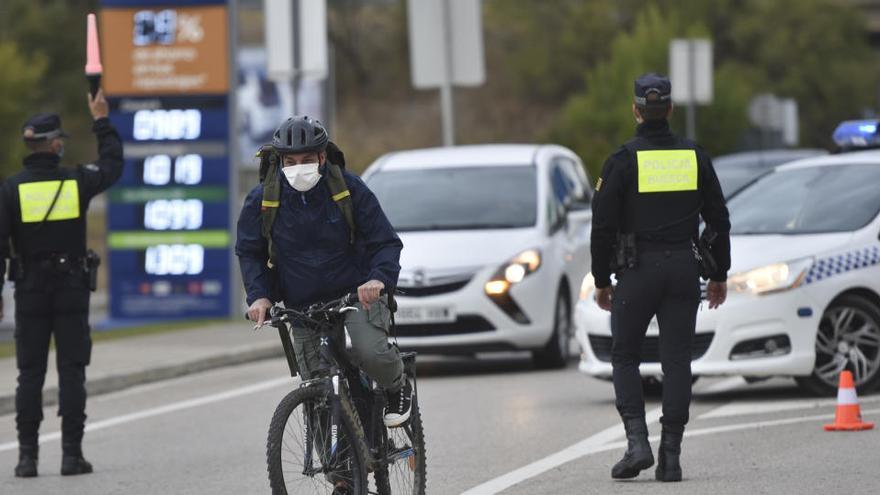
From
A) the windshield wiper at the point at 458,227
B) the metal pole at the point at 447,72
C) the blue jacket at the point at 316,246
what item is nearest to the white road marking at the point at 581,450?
the blue jacket at the point at 316,246

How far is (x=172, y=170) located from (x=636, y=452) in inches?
611

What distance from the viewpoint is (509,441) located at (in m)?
11.8

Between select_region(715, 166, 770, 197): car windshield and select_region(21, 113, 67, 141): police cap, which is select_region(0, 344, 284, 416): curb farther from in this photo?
select_region(715, 166, 770, 197): car windshield

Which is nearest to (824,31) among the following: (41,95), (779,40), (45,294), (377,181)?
(779,40)

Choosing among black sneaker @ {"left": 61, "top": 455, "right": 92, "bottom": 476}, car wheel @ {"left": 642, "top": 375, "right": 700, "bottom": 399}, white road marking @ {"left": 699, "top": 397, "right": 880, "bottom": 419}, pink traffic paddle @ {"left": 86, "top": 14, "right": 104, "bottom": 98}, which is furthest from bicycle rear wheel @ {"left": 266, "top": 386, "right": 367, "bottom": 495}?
car wheel @ {"left": 642, "top": 375, "right": 700, "bottom": 399}

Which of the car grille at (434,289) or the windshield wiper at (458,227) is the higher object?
the windshield wiper at (458,227)

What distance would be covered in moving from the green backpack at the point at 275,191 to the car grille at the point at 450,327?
7670 mm

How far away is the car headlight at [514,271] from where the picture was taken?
636 inches

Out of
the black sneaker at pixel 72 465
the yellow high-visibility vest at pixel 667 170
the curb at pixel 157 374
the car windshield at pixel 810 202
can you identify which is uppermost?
the yellow high-visibility vest at pixel 667 170

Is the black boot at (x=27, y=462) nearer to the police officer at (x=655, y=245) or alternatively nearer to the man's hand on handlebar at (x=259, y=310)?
the police officer at (x=655, y=245)

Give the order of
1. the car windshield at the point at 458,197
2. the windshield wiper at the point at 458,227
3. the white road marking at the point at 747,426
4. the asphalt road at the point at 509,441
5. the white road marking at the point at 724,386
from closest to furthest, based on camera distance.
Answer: the asphalt road at the point at 509,441
the white road marking at the point at 747,426
the white road marking at the point at 724,386
the windshield wiper at the point at 458,227
the car windshield at the point at 458,197

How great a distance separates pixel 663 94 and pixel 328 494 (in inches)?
106

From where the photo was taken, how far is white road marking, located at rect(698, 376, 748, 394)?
14304 millimetres

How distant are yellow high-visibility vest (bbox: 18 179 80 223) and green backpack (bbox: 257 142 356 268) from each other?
3.15 meters
